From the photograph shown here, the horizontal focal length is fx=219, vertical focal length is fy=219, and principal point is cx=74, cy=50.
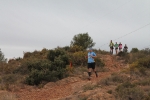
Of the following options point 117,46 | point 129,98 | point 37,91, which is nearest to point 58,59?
point 37,91

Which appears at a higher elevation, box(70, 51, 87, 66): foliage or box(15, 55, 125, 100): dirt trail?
box(70, 51, 87, 66): foliage

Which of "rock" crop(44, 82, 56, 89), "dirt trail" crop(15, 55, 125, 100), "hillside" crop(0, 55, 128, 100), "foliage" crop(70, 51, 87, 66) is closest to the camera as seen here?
"hillside" crop(0, 55, 128, 100)

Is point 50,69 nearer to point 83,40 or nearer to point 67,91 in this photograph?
point 67,91

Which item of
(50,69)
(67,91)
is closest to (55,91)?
(67,91)

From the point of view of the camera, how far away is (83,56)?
15.5m

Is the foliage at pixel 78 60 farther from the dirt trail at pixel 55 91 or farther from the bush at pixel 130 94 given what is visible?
the bush at pixel 130 94

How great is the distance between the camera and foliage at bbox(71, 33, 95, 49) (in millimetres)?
26438

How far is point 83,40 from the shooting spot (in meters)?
26.6

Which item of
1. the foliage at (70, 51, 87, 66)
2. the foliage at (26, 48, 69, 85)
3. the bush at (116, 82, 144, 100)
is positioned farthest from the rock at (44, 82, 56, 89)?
the bush at (116, 82, 144, 100)

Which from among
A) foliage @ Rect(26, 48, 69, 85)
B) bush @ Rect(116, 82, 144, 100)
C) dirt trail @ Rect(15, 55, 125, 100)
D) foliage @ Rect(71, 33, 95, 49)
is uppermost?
foliage @ Rect(71, 33, 95, 49)

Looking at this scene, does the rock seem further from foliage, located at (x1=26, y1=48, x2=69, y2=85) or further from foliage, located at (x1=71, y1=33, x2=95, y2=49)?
foliage, located at (x1=71, y1=33, x2=95, y2=49)

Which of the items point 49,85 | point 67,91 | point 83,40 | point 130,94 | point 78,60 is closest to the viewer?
point 130,94

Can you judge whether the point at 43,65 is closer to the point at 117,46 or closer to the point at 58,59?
the point at 58,59

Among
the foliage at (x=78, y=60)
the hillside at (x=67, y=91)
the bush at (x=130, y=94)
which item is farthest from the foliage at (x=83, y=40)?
the bush at (x=130, y=94)
